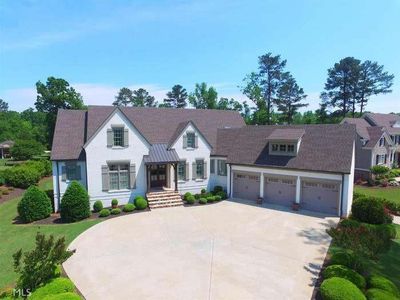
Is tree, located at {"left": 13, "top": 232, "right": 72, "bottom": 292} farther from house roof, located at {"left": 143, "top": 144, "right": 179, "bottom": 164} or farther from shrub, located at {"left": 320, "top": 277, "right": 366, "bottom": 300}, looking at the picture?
house roof, located at {"left": 143, "top": 144, "right": 179, "bottom": 164}

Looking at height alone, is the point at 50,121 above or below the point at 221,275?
above

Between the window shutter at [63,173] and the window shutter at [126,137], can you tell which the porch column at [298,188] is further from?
the window shutter at [63,173]

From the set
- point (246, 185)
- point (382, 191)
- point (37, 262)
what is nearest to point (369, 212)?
point (246, 185)

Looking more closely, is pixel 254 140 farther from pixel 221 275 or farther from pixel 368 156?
pixel 368 156

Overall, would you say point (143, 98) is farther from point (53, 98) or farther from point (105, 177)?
point (105, 177)

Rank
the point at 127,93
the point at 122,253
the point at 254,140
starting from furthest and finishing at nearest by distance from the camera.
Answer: the point at 127,93
the point at 254,140
the point at 122,253

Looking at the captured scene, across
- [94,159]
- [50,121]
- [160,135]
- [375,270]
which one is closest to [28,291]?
[94,159]
